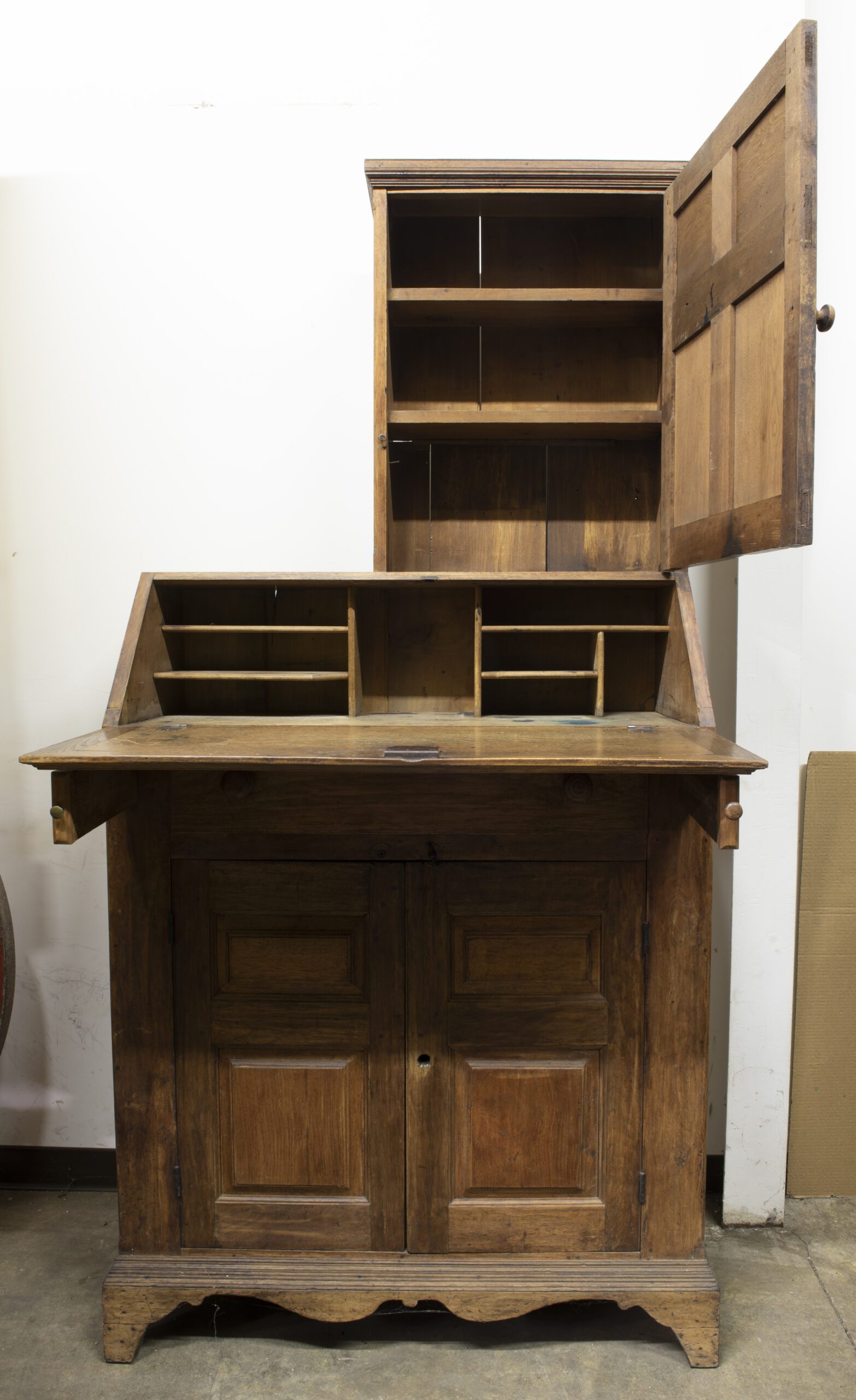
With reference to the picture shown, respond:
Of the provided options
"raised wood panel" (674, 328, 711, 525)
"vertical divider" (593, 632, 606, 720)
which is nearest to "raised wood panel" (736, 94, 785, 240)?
"raised wood panel" (674, 328, 711, 525)

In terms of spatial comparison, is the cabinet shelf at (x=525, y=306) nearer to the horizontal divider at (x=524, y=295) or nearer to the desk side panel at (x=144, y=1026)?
the horizontal divider at (x=524, y=295)

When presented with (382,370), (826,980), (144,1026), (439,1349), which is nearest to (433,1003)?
(144,1026)

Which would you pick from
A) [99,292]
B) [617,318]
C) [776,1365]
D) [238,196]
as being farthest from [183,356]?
[776,1365]

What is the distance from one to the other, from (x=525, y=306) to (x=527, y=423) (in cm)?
A: 29

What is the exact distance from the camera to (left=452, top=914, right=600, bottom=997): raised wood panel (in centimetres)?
189

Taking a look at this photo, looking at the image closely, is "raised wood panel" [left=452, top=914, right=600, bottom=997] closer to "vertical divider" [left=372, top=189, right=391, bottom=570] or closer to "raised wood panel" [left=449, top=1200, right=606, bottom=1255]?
"raised wood panel" [left=449, top=1200, right=606, bottom=1255]

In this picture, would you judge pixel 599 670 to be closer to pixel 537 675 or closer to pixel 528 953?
pixel 537 675

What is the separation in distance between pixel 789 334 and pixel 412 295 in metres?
0.93

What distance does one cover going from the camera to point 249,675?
6.88ft

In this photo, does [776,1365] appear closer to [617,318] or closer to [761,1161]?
[761,1161]

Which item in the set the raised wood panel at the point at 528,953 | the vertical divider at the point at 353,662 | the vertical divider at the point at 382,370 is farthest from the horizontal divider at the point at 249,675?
the raised wood panel at the point at 528,953

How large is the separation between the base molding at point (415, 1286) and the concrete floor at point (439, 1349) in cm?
9

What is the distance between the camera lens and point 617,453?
2338 mm

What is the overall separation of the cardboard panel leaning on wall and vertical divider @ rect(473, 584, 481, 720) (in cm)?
98
